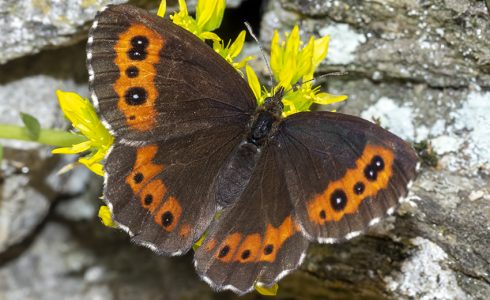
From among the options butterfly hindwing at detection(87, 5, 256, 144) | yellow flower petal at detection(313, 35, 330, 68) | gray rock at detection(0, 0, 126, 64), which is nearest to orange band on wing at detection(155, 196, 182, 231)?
butterfly hindwing at detection(87, 5, 256, 144)

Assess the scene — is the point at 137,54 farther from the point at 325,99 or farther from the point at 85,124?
the point at 325,99

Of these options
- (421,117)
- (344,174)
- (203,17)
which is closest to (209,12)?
(203,17)

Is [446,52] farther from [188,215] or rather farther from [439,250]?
[188,215]

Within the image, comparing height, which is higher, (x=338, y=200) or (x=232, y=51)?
(x=232, y=51)

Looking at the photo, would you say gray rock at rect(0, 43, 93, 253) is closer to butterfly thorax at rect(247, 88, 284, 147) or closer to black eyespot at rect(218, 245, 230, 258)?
Answer: butterfly thorax at rect(247, 88, 284, 147)

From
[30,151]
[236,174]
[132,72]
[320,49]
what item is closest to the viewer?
[132,72]

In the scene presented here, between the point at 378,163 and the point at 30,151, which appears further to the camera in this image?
the point at 30,151

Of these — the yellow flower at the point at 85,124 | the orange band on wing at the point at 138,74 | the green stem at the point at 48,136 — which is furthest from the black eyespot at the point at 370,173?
the green stem at the point at 48,136
